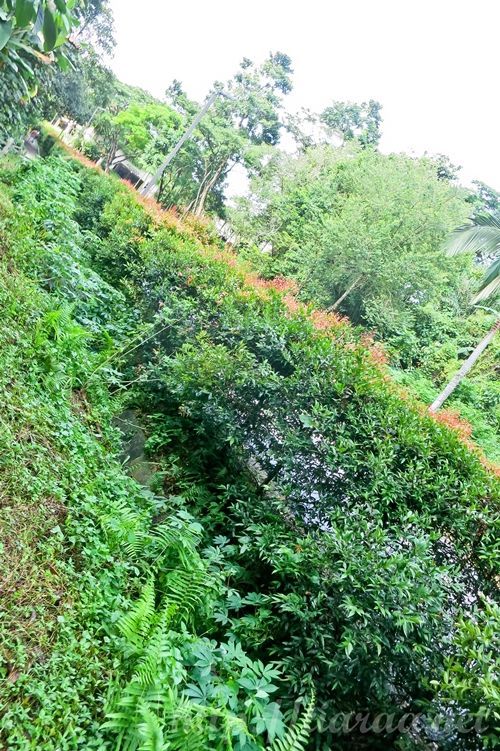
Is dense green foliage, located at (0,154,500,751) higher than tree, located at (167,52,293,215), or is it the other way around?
tree, located at (167,52,293,215)

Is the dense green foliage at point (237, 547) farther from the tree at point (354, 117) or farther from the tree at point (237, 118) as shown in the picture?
the tree at point (354, 117)

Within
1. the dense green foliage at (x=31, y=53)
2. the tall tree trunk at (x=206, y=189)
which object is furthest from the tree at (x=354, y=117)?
the dense green foliage at (x=31, y=53)

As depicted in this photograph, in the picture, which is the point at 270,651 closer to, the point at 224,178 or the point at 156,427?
the point at 156,427

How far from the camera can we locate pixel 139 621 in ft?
6.94

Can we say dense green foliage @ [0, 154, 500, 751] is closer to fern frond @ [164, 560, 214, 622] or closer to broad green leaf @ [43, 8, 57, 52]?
fern frond @ [164, 560, 214, 622]

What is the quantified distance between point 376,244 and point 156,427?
536 inches

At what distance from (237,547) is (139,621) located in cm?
120

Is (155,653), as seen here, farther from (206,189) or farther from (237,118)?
(237,118)

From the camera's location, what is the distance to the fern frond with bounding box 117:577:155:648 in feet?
6.79

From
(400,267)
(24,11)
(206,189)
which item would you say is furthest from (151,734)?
(206,189)

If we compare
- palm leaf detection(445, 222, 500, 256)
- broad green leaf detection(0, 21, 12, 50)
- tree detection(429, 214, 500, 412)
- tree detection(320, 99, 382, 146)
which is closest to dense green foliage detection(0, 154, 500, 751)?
broad green leaf detection(0, 21, 12, 50)

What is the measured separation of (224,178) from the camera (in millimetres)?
27203

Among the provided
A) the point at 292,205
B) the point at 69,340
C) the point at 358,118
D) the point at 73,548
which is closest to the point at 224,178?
the point at 292,205

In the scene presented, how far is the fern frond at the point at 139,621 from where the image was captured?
207 cm
